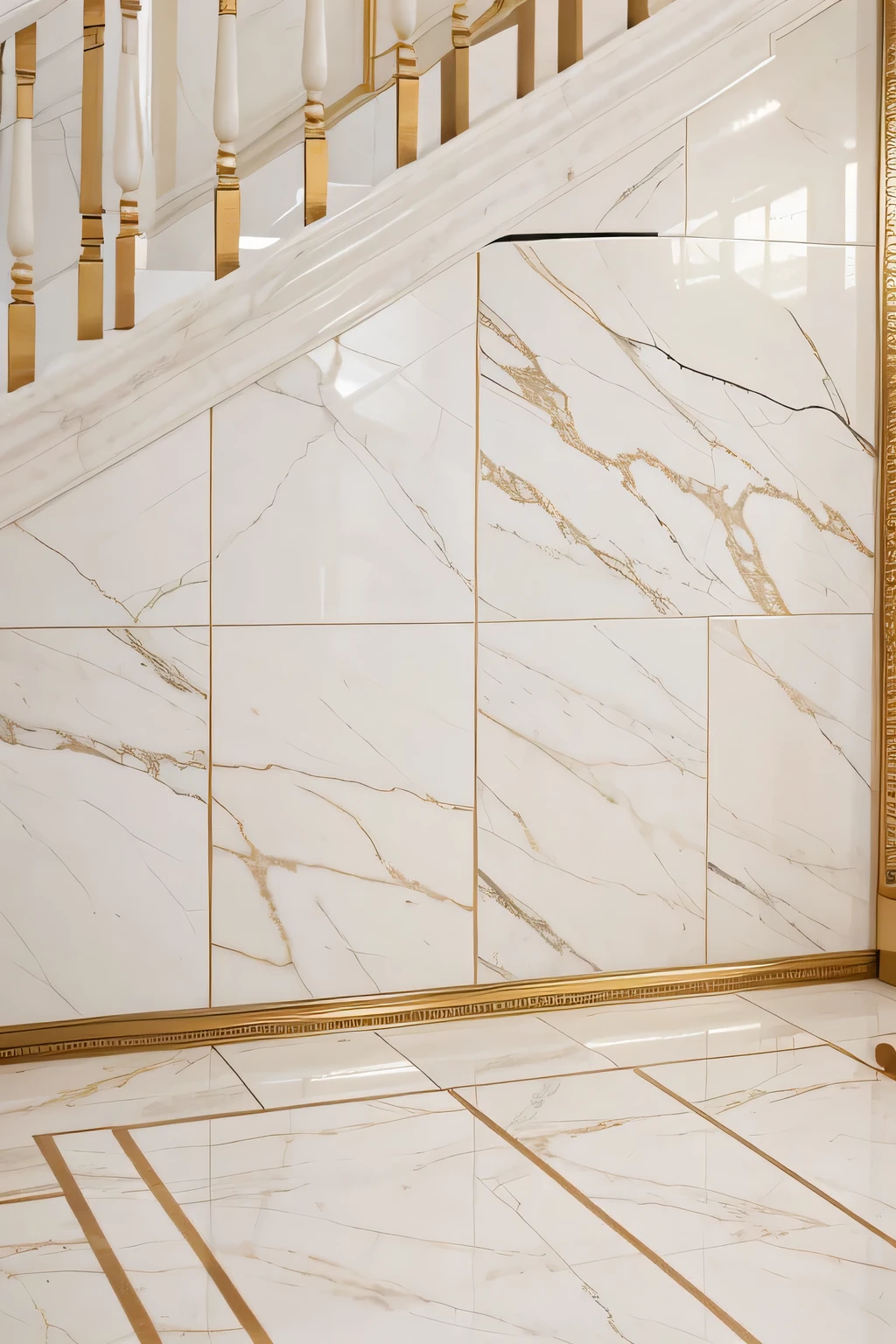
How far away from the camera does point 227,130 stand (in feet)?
7.69

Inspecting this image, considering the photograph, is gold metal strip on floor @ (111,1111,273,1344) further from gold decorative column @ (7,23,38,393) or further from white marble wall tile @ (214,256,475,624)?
gold decorative column @ (7,23,38,393)

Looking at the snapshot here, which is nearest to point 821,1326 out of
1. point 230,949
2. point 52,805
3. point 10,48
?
point 230,949

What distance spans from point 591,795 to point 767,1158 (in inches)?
37.3

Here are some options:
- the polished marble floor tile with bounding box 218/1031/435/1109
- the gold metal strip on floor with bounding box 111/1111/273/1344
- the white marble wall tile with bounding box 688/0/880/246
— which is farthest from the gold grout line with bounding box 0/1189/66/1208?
the white marble wall tile with bounding box 688/0/880/246

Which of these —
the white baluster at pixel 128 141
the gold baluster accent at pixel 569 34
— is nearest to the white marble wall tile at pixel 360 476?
the white baluster at pixel 128 141

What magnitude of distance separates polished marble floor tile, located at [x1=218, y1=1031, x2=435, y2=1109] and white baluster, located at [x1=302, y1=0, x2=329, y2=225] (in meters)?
1.66

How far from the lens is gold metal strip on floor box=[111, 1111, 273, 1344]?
1.60m

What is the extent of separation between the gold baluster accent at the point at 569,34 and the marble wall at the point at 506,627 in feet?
0.79

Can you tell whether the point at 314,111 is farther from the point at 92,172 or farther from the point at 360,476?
the point at 360,476

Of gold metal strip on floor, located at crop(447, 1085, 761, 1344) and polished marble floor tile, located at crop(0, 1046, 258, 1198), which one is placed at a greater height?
polished marble floor tile, located at crop(0, 1046, 258, 1198)

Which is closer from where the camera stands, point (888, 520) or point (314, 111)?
point (314, 111)

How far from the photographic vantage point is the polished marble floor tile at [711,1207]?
1654mm

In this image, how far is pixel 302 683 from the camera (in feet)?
8.58

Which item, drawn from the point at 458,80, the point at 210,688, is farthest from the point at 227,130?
the point at 210,688
